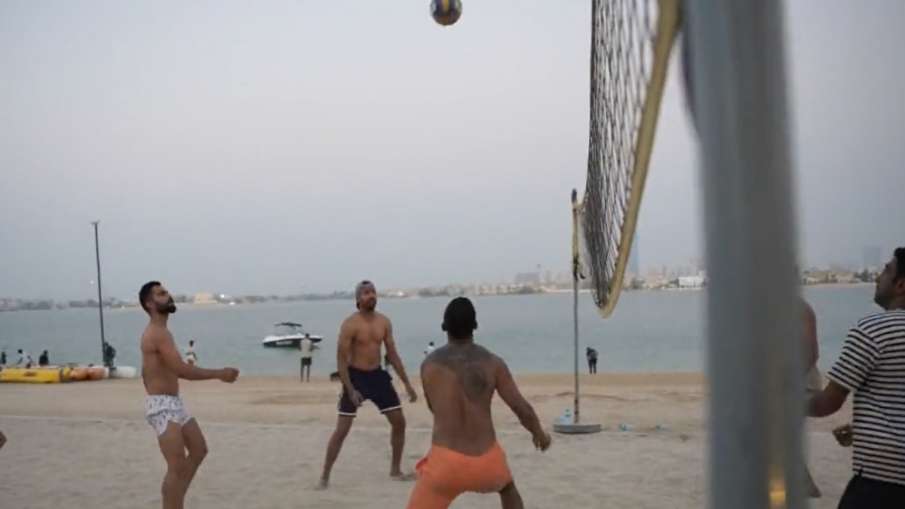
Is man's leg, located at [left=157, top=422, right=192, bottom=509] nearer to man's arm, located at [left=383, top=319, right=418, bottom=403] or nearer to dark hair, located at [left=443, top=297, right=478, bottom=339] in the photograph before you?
dark hair, located at [left=443, top=297, right=478, bottom=339]

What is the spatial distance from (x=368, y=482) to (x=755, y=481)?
5.92m

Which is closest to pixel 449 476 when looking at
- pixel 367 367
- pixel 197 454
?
pixel 197 454

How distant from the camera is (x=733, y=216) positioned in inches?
27.9

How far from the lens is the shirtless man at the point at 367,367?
21.2ft

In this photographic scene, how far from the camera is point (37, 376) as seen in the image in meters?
23.5

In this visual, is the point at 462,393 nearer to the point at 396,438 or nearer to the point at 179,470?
the point at 179,470

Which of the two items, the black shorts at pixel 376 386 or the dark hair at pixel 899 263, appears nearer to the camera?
the dark hair at pixel 899 263

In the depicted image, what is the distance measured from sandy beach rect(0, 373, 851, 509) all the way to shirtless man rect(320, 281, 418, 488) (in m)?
0.39

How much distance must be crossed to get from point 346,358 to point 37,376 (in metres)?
19.8

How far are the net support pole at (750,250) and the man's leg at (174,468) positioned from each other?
14.7 feet

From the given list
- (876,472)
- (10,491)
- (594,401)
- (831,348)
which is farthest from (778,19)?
(831,348)

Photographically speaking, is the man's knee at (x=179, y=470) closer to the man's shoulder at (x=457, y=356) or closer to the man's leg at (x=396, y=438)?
the man's shoulder at (x=457, y=356)

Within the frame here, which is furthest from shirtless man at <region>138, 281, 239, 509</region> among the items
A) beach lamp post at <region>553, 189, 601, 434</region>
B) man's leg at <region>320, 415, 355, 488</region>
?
beach lamp post at <region>553, 189, 601, 434</region>

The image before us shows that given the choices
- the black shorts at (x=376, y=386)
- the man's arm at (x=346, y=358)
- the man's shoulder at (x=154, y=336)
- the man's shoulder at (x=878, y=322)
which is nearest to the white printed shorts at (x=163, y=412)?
the man's shoulder at (x=154, y=336)
